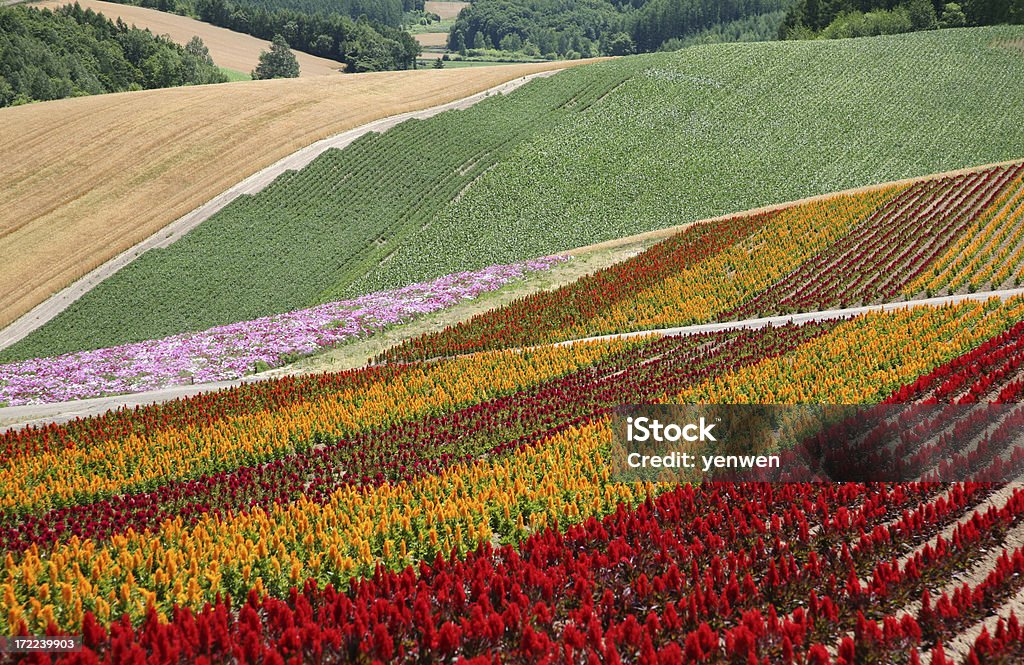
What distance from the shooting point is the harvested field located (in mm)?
44062

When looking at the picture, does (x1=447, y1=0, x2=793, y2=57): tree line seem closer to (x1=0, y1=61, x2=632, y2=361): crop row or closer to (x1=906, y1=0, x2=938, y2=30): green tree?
(x1=906, y1=0, x2=938, y2=30): green tree

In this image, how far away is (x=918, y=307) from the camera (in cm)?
2206

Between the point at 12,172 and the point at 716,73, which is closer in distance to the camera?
the point at 12,172

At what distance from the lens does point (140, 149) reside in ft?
181

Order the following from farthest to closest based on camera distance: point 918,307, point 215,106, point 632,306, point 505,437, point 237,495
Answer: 1. point 215,106
2. point 632,306
3. point 918,307
4. point 505,437
5. point 237,495

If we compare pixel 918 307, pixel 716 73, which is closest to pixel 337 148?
pixel 716 73

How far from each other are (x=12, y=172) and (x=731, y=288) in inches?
1853

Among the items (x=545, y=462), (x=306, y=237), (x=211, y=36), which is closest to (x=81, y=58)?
(x=211, y=36)

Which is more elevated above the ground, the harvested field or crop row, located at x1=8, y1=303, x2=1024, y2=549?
the harvested field

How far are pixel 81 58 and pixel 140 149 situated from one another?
52.7 meters

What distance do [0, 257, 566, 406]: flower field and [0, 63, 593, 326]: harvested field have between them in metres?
13.5

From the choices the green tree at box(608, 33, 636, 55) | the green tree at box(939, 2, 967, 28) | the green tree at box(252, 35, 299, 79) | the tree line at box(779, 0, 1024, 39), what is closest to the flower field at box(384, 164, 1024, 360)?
the tree line at box(779, 0, 1024, 39)

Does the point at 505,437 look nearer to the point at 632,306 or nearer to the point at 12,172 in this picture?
the point at 632,306

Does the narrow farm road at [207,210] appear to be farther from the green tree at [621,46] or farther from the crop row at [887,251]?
the green tree at [621,46]
